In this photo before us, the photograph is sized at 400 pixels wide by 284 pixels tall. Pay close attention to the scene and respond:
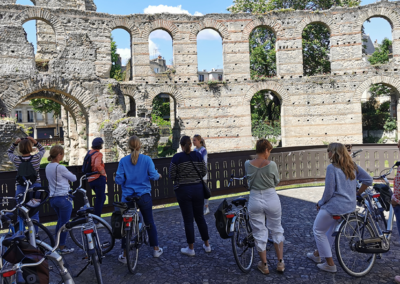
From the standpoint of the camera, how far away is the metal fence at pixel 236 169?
23.2 feet

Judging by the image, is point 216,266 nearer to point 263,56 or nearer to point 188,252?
point 188,252

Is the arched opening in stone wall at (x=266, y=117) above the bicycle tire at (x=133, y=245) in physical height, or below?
above

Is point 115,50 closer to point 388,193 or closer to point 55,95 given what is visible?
point 55,95

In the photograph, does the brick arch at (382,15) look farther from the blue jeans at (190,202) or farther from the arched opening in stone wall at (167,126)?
the blue jeans at (190,202)

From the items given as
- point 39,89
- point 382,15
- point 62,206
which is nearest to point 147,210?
point 62,206

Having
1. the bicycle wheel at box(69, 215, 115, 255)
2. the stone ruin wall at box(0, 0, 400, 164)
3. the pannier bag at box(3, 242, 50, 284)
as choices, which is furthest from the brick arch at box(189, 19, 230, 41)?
the pannier bag at box(3, 242, 50, 284)

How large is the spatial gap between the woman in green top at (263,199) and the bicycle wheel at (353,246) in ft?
2.36

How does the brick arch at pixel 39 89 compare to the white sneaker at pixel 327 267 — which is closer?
the white sneaker at pixel 327 267

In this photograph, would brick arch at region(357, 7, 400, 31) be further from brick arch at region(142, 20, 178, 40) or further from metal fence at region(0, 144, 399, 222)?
metal fence at region(0, 144, 399, 222)

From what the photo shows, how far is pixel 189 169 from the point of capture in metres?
4.85

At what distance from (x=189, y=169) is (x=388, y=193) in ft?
8.88

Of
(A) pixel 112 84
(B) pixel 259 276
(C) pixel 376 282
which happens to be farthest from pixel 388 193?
(A) pixel 112 84

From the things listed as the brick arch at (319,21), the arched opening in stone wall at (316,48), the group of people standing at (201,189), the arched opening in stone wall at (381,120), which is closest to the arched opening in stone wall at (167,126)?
the brick arch at (319,21)

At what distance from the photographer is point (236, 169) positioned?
31.3ft
